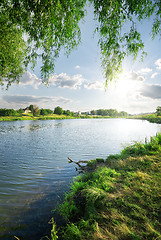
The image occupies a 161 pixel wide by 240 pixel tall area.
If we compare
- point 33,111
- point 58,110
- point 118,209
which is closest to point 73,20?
point 118,209

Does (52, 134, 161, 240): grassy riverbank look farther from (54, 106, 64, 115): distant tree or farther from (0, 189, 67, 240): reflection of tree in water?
(54, 106, 64, 115): distant tree

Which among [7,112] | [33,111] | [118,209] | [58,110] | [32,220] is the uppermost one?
[58,110]

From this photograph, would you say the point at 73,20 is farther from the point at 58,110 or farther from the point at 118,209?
the point at 58,110

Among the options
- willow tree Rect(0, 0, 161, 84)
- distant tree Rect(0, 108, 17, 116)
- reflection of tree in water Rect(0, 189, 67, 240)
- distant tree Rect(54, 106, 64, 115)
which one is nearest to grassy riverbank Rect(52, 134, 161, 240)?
reflection of tree in water Rect(0, 189, 67, 240)

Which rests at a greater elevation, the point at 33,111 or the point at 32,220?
the point at 33,111

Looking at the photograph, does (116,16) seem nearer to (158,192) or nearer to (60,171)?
(158,192)

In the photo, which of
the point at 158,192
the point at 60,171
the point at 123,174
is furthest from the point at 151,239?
the point at 60,171

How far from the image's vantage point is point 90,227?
295cm

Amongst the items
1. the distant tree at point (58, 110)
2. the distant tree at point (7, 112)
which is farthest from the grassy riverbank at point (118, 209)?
the distant tree at point (58, 110)

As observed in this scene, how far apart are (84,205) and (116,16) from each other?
6129 millimetres

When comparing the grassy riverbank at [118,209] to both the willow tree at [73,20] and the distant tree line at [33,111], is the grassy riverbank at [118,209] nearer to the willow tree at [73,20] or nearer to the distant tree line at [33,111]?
the willow tree at [73,20]

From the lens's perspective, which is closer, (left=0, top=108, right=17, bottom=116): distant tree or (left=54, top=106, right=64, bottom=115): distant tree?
(left=0, top=108, right=17, bottom=116): distant tree

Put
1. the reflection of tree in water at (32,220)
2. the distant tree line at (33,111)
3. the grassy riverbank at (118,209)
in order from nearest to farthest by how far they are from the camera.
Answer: the grassy riverbank at (118,209) < the reflection of tree in water at (32,220) < the distant tree line at (33,111)

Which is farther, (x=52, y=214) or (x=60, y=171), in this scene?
(x=60, y=171)
